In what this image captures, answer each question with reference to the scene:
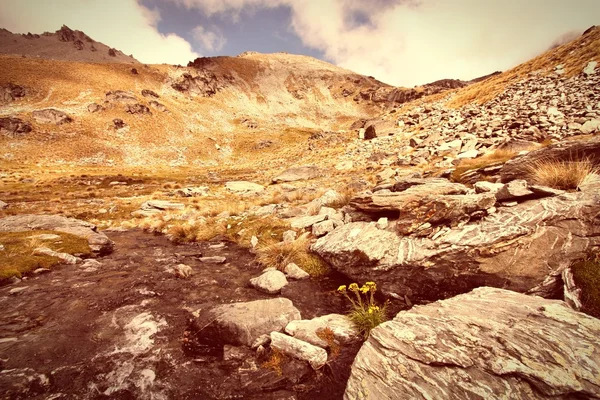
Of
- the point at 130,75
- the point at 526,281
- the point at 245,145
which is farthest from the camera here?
the point at 130,75

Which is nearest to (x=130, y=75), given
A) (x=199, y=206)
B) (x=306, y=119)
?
(x=306, y=119)

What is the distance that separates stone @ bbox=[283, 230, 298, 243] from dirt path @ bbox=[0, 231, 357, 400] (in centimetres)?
196

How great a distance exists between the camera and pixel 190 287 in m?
9.93

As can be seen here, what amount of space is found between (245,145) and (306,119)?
50.3m

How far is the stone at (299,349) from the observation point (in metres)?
5.85

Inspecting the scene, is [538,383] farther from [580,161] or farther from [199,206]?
[199,206]

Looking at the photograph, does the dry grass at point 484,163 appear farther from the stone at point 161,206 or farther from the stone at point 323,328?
the stone at point 161,206

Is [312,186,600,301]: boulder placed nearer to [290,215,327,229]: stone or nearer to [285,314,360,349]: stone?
[285,314,360,349]: stone

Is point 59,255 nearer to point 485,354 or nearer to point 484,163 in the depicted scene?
point 485,354

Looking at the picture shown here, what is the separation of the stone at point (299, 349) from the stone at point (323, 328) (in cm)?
29

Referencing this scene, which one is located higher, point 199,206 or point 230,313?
point 199,206

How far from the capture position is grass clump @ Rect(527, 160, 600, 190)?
302 inches

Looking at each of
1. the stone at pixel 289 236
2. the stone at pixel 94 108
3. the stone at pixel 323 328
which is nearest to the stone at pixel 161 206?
the stone at pixel 289 236

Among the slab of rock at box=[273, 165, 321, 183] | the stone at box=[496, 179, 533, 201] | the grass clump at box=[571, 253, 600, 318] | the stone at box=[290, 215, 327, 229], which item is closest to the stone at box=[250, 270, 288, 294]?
the stone at box=[290, 215, 327, 229]
